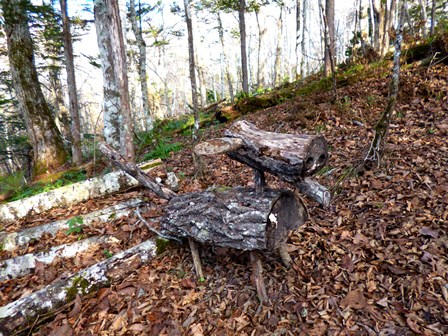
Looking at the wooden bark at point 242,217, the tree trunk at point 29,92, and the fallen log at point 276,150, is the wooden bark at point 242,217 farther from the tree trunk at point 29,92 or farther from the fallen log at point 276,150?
the tree trunk at point 29,92

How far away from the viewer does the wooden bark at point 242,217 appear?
8.06 ft

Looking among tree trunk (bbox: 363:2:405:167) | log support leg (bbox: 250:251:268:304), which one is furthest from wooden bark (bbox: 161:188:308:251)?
tree trunk (bbox: 363:2:405:167)

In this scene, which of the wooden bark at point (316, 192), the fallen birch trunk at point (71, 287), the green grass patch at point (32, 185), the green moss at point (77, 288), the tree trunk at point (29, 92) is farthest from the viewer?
the tree trunk at point (29, 92)

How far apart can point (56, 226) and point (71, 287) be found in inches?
57.8

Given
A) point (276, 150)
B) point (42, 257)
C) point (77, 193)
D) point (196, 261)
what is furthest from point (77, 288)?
point (276, 150)

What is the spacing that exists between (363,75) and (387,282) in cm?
648

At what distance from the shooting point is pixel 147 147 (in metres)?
9.28

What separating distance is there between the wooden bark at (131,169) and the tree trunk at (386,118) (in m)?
3.24

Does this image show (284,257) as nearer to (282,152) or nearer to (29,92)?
(282,152)

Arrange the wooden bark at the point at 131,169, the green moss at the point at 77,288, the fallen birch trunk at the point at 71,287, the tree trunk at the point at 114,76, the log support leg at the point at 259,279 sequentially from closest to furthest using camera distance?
1. the fallen birch trunk at the point at 71,287
2. the log support leg at the point at 259,279
3. the green moss at the point at 77,288
4. the wooden bark at the point at 131,169
5. the tree trunk at the point at 114,76

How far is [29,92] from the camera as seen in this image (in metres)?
7.57

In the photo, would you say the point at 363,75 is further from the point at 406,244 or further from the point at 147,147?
the point at 147,147

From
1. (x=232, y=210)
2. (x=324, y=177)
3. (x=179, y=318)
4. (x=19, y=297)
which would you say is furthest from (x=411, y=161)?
(x=19, y=297)

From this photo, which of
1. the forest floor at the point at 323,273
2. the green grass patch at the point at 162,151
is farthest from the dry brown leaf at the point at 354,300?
the green grass patch at the point at 162,151
